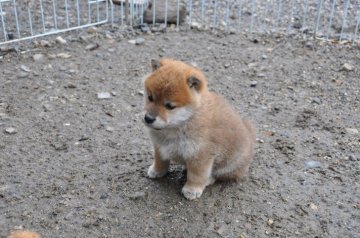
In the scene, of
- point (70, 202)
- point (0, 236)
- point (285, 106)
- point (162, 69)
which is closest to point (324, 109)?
point (285, 106)

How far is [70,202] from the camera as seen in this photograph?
13.4ft

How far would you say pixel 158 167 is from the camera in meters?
4.35

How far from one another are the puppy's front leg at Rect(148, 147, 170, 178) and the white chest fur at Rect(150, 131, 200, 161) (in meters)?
0.21

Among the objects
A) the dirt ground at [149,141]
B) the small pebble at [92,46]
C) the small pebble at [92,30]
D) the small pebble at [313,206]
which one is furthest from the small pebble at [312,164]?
the small pebble at [92,30]

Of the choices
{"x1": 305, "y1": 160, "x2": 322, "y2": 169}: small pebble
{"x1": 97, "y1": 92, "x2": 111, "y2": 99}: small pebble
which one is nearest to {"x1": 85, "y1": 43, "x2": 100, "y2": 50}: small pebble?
{"x1": 97, "y1": 92, "x2": 111, "y2": 99}: small pebble

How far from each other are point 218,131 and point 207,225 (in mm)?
706

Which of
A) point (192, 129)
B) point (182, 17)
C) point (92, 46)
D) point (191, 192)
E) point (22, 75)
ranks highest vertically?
point (192, 129)

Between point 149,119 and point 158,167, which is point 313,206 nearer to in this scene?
point 158,167

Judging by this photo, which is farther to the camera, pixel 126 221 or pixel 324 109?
pixel 324 109

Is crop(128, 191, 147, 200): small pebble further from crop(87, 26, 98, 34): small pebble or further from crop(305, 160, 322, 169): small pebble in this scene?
crop(87, 26, 98, 34): small pebble

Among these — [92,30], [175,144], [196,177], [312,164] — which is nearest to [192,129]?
[175,144]

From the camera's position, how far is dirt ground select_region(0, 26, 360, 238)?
3996mm

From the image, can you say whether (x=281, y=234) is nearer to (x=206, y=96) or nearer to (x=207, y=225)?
(x=207, y=225)

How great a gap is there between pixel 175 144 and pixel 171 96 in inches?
17.5
